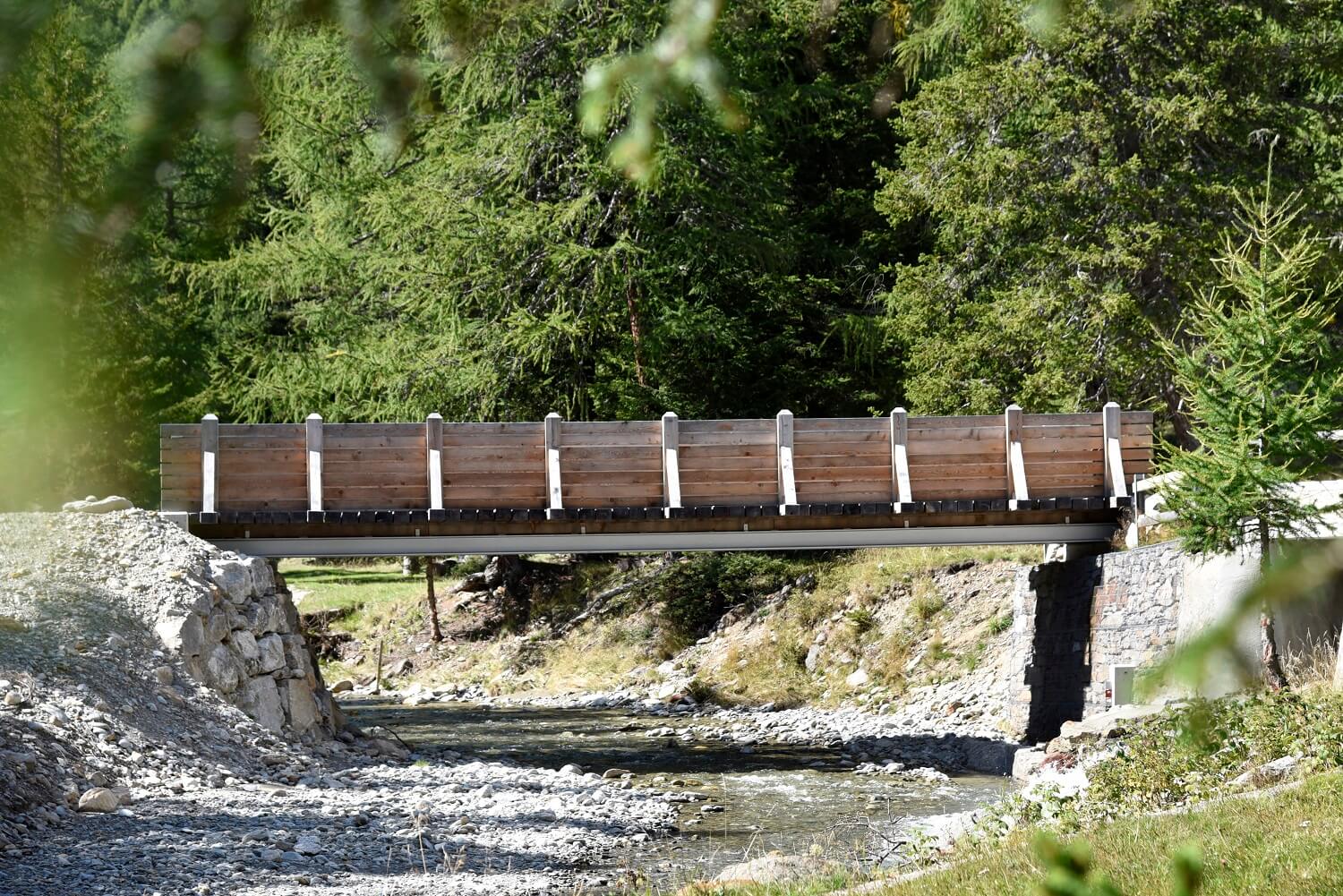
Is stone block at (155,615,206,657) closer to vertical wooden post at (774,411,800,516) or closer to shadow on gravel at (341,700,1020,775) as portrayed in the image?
shadow on gravel at (341,700,1020,775)

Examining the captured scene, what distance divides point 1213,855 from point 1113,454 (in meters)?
12.5

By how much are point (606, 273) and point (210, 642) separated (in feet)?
39.0

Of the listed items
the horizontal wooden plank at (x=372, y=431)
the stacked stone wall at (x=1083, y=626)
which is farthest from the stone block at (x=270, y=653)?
the stacked stone wall at (x=1083, y=626)

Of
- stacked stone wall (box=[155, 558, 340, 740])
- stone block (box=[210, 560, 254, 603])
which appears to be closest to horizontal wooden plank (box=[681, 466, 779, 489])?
stacked stone wall (box=[155, 558, 340, 740])

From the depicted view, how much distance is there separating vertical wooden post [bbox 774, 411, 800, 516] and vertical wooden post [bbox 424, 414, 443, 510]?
4.40 meters

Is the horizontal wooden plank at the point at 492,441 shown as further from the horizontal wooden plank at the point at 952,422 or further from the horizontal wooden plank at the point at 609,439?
the horizontal wooden plank at the point at 952,422

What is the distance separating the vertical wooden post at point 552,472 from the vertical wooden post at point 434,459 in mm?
1370

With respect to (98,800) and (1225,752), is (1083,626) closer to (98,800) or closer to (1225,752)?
(1225,752)

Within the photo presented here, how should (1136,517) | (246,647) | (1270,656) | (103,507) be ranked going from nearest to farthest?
(1270,656)
(246,647)
(103,507)
(1136,517)

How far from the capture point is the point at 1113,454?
18875 millimetres

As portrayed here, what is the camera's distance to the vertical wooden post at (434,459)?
59.0 ft

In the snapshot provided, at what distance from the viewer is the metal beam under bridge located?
58.5 ft

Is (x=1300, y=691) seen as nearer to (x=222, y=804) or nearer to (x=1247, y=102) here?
(x=222, y=804)

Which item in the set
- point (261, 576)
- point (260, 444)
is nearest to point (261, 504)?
point (260, 444)
